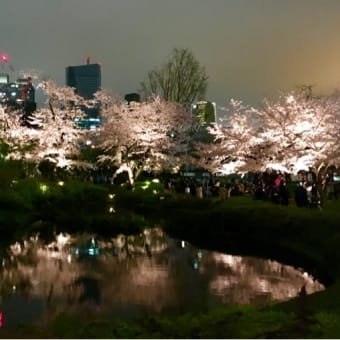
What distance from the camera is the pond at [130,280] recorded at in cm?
1370

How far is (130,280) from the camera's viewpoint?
16781 millimetres

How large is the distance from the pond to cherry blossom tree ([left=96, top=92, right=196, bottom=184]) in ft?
57.2

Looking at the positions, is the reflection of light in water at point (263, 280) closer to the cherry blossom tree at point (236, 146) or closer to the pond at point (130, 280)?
the pond at point (130, 280)

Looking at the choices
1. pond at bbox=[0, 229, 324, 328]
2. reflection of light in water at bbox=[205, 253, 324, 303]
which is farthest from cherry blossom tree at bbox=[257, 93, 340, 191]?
reflection of light in water at bbox=[205, 253, 324, 303]

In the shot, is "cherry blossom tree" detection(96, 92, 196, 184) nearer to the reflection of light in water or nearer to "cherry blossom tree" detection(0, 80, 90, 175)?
"cherry blossom tree" detection(0, 80, 90, 175)

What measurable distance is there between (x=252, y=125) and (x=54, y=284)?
19.6 m

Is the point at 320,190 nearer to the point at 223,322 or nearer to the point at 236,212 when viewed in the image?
the point at 236,212

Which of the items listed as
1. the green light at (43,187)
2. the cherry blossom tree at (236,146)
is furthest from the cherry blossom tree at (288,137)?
the green light at (43,187)

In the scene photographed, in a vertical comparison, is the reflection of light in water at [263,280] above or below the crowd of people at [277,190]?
below

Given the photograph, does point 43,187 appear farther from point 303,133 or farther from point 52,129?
point 303,133

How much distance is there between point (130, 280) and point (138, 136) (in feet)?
80.6

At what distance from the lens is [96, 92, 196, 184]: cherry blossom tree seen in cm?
4097

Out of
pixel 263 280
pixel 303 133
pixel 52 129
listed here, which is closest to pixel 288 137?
pixel 303 133

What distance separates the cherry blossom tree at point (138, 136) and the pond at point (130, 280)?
17.4 metres
